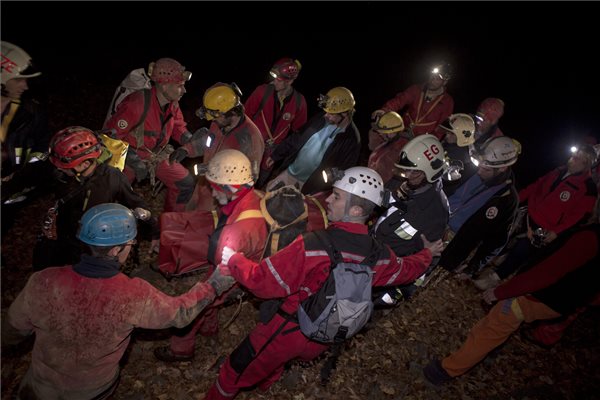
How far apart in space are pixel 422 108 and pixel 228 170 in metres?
6.07

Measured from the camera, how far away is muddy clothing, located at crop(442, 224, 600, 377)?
4.32 meters

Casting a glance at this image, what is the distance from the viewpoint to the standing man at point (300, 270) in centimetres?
344

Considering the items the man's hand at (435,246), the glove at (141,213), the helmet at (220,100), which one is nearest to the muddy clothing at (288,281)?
the man's hand at (435,246)

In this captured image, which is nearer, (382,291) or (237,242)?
(237,242)

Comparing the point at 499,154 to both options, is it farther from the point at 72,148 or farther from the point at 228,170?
the point at 72,148

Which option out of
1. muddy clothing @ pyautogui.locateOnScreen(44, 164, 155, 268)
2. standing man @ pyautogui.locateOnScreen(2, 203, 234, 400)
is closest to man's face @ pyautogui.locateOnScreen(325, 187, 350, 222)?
standing man @ pyautogui.locateOnScreen(2, 203, 234, 400)

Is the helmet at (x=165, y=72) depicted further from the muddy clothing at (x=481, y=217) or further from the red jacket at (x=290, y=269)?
the muddy clothing at (x=481, y=217)

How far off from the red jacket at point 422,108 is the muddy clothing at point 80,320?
6.96 meters

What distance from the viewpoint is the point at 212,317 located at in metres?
5.20

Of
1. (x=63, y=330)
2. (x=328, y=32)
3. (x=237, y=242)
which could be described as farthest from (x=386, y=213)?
(x=328, y=32)

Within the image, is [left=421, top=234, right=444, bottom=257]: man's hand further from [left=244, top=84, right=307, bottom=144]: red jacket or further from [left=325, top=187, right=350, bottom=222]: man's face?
[left=244, top=84, right=307, bottom=144]: red jacket

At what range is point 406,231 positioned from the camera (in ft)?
15.3

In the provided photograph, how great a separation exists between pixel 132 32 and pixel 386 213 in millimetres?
16958

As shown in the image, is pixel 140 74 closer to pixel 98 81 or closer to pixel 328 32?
pixel 98 81
